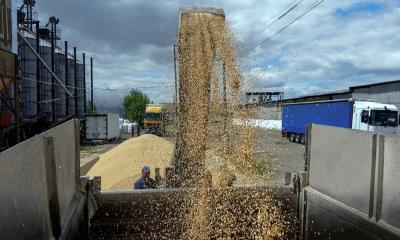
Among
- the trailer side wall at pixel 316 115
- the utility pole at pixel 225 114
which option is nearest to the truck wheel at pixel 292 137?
the trailer side wall at pixel 316 115

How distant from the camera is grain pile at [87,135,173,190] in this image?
9962 millimetres

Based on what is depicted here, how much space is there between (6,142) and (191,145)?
26.0 feet

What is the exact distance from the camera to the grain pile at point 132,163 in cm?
996

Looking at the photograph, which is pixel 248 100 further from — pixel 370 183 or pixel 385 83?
pixel 385 83

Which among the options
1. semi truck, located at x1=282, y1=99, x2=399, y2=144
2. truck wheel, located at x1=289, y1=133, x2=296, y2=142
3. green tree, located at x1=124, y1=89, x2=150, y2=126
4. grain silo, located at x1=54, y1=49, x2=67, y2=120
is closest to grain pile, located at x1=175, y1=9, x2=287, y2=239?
semi truck, located at x1=282, y1=99, x2=399, y2=144

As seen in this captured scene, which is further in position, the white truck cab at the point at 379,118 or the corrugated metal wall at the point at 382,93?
the corrugated metal wall at the point at 382,93

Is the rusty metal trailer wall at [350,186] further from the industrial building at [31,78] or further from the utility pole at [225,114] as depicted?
the industrial building at [31,78]

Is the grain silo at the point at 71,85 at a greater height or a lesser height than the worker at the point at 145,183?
greater

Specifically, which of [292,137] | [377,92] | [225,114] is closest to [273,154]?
[292,137]

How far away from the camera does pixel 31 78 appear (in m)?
26.2

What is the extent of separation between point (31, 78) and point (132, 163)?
15953 mm

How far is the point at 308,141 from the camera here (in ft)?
13.4

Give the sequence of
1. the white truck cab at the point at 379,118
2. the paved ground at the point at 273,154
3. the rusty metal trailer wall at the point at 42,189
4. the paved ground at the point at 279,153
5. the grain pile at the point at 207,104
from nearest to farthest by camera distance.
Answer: the rusty metal trailer wall at the point at 42,189, the grain pile at the point at 207,104, the paved ground at the point at 273,154, the paved ground at the point at 279,153, the white truck cab at the point at 379,118

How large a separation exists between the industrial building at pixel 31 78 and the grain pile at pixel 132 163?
234 cm
